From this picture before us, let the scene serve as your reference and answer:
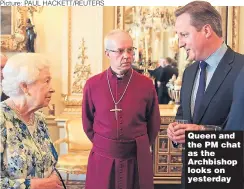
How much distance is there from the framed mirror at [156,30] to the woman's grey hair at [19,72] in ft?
9.10

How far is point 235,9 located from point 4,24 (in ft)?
8.12

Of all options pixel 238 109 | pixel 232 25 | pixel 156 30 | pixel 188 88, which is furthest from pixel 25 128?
pixel 232 25

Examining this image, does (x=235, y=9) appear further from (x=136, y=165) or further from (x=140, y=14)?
(x=136, y=165)

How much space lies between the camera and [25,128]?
159cm

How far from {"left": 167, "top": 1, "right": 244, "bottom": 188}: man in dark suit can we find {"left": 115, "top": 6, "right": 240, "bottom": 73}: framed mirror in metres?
2.60

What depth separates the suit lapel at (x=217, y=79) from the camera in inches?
64.7

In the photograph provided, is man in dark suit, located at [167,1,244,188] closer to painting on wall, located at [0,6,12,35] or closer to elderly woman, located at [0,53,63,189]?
elderly woman, located at [0,53,63,189]

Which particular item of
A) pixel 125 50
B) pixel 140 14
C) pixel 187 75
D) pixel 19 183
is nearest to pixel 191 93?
pixel 187 75

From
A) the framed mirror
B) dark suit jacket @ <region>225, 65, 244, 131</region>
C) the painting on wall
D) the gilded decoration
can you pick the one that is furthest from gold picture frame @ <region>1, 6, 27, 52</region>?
dark suit jacket @ <region>225, 65, 244, 131</region>

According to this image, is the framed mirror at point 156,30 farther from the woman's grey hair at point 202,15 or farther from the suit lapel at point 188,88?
the woman's grey hair at point 202,15

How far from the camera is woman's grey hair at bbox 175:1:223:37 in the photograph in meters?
1.59

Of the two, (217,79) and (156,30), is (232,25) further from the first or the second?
(217,79)

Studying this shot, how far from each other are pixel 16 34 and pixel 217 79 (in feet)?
10.1

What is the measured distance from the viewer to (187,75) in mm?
1872
